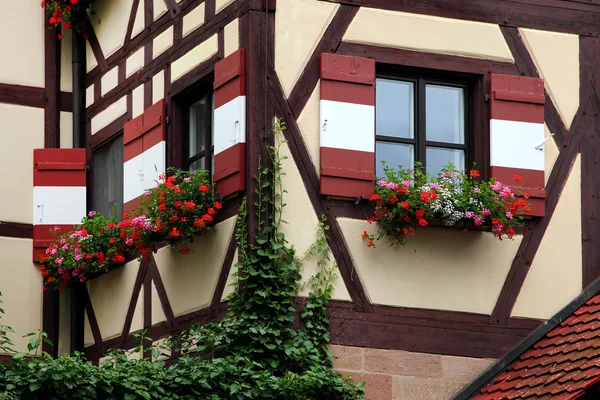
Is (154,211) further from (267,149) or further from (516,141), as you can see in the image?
(516,141)

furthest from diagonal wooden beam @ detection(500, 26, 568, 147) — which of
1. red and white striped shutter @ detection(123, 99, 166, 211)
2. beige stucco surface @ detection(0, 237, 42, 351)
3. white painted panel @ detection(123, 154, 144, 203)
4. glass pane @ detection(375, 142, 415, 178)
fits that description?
beige stucco surface @ detection(0, 237, 42, 351)

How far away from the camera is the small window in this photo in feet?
43.4

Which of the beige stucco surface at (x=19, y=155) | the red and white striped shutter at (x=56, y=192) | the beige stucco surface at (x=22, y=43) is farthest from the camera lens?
the beige stucco surface at (x=22, y=43)

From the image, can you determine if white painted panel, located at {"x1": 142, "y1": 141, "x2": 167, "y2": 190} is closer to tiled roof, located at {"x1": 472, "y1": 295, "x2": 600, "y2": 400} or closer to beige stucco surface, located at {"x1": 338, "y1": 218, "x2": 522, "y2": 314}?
beige stucco surface, located at {"x1": 338, "y1": 218, "x2": 522, "y2": 314}

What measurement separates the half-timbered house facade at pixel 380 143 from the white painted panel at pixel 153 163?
0.02m

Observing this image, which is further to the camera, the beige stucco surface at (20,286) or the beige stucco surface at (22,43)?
the beige stucco surface at (22,43)

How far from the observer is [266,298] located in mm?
12023

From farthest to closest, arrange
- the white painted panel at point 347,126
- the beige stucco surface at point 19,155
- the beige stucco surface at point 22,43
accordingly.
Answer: the beige stucco surface at point 22,43
the beige stucco surface at point 19,155
the white painted panel at point 347,126

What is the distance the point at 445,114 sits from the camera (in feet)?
43.3

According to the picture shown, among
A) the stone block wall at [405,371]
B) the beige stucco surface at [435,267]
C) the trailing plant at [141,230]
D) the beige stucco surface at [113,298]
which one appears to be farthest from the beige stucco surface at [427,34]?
the beige stucco surface at [113,298]

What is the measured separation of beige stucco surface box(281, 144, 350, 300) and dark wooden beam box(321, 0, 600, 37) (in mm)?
1457

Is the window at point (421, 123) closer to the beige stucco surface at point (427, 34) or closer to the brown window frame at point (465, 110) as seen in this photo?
the brown window frame at point (465, 110)

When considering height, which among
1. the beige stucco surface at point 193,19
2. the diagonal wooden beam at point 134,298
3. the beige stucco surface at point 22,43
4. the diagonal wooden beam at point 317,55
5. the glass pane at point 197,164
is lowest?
the diagonal wooden beam at point 134,298

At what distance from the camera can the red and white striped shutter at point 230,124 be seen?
1237cm
